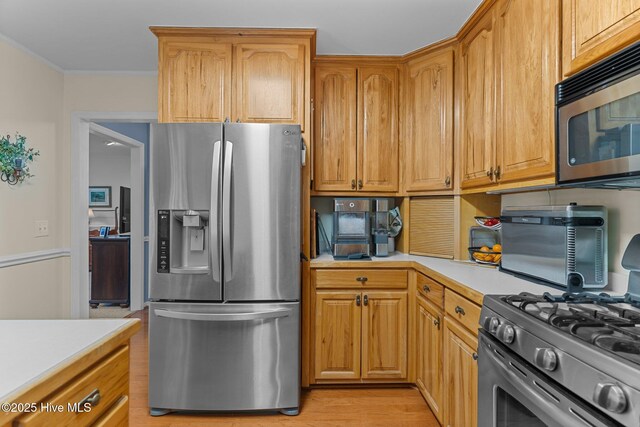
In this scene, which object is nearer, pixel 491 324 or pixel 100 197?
pixel 491 324

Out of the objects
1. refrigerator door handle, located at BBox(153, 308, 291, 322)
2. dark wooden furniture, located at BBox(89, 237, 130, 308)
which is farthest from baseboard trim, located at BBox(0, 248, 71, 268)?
dark wooden furniture, located at BBox(89, 237, 130, 308)

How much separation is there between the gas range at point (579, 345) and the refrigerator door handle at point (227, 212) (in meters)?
1.38

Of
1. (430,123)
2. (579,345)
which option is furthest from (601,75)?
(430,123)

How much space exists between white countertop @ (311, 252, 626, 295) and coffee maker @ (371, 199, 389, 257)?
0.08m

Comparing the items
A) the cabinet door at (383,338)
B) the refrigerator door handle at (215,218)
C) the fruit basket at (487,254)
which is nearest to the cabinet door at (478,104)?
the fruit basket at (487,254)

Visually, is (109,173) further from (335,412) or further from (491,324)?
(491,324)

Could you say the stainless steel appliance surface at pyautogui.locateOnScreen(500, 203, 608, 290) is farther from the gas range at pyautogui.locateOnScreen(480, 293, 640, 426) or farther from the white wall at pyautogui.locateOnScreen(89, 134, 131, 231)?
the white wall at pyautogui.locateOnScreen(89, 134, 131, 231)

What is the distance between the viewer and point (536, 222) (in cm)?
175

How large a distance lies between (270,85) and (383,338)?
1.86m

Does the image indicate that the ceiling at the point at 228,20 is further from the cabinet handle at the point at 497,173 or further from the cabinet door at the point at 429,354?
the cabinet door at the point at 429,354

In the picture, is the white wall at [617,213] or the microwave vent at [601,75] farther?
the white wall at [617,213]

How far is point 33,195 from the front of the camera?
289 cm

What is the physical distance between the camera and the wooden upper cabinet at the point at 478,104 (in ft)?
6.75

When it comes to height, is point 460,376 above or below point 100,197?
below
